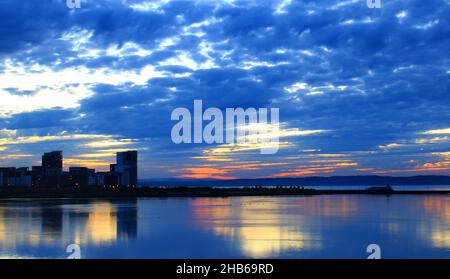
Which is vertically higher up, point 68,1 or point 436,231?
point 68,1

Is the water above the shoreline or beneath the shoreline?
above

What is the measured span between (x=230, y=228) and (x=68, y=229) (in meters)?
12.3

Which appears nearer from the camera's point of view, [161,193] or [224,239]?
[224,239]

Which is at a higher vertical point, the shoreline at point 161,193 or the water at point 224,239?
the water at point 224,239

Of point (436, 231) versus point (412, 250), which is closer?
point (412, 250)

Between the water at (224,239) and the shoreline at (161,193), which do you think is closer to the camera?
the water at (224,239)

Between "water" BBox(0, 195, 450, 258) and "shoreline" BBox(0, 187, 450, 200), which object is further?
"shoreline" BBox(0, 187, 450, 200)

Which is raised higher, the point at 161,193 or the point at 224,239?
the point at 224,239

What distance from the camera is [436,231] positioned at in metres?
38.2
